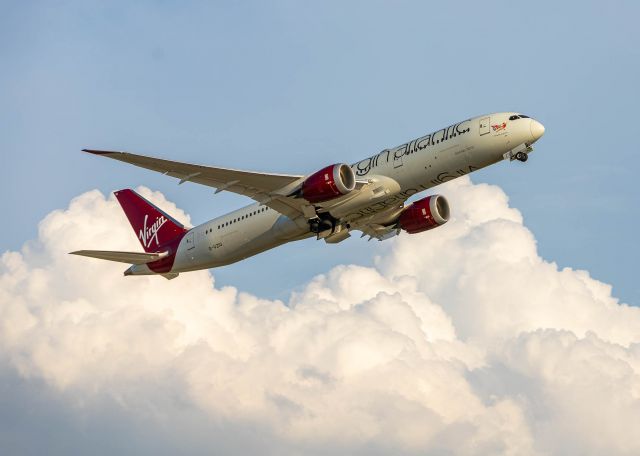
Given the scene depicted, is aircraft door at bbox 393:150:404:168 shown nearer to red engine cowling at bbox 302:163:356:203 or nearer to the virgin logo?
red engine cowling at bbox 302:163:356:203

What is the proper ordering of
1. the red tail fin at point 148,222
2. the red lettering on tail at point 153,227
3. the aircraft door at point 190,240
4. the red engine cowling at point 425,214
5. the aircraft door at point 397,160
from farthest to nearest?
the red tail fin at point 148,222, the red lettering on tail at point 153,227, the aircraft door at point 190,240, the red engine cowling at point 425,214, the aircraft door at point 397,160

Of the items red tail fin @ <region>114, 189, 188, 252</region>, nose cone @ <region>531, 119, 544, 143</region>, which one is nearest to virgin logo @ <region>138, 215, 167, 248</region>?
red tail fin @ <region>114, 189, 188, 252</region>

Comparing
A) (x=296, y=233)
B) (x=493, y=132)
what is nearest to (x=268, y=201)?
(x=296, y=233)

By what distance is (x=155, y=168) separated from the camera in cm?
7356

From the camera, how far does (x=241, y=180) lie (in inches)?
2943

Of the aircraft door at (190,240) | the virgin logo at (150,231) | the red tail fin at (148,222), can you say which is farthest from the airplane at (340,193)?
the virgin logo at (150,231)

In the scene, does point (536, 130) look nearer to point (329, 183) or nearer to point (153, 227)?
→ point (329, 183)

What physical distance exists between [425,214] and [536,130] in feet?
40.5

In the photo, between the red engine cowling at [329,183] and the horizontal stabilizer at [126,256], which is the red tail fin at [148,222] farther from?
the red engine cowling at [329,183]

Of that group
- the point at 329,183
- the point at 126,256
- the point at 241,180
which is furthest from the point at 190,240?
the point at 329,183

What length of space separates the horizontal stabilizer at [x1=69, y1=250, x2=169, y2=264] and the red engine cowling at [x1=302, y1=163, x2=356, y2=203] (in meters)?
15.0

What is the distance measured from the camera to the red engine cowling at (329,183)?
2847 inches

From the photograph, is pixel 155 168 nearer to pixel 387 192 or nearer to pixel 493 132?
pixel 387 192

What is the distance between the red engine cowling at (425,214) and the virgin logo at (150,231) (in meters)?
17.1
